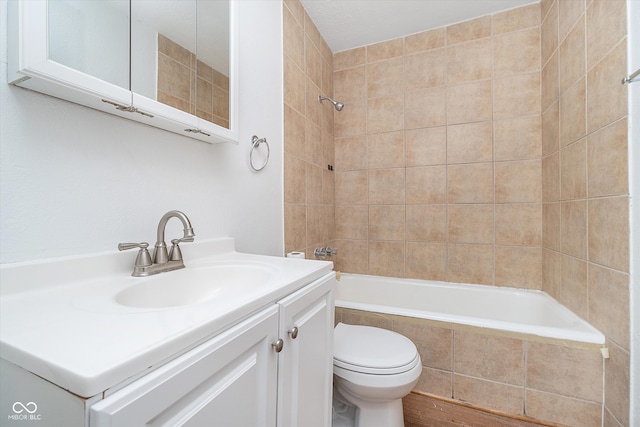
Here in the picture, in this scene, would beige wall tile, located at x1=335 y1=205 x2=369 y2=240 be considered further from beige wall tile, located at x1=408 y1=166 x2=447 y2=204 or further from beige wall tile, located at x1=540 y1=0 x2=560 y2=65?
beige wall tile, located at x1=540 y1=0 x2=560 y2=65

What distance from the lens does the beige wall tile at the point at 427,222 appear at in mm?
2102

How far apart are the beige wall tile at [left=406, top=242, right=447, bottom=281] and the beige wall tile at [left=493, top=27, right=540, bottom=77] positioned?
1.33 meters

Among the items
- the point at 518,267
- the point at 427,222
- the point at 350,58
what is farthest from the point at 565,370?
the point at 350,58

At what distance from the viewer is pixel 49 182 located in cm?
64

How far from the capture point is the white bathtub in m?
1.29

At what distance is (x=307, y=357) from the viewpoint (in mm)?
789

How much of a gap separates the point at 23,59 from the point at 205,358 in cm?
69

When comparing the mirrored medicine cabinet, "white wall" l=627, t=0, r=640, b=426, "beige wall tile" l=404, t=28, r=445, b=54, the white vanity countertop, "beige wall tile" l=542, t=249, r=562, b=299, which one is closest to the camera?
the white vanity countertop

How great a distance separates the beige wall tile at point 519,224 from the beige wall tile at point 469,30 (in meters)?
1.26

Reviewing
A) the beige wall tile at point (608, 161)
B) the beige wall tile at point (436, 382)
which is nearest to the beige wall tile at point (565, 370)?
the beige wall tile at point (436, 382)

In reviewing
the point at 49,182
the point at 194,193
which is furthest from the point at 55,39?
the point at 194,193

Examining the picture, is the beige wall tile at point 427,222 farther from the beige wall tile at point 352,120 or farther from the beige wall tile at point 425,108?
the beige wall tile at point 352,120

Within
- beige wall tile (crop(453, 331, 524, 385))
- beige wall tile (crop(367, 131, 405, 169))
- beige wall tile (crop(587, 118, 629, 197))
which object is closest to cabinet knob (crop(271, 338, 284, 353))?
beige wall tile (crop(453, 331, 524, 385))

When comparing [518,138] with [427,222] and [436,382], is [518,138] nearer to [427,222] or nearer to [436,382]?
[427,222]
